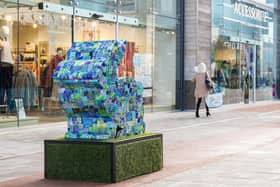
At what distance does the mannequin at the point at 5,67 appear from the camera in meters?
15.8

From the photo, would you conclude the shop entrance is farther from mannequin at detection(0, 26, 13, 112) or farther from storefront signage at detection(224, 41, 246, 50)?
mannequin at detection(0, 26, 13, 112)

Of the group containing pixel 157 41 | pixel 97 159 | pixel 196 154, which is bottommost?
pixel 196 154

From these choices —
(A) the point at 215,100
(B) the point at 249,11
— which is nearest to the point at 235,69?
(B) the point at 249,11

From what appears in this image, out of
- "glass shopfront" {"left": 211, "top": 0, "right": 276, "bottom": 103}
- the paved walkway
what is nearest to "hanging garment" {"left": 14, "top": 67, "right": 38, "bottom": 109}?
the paved walkway

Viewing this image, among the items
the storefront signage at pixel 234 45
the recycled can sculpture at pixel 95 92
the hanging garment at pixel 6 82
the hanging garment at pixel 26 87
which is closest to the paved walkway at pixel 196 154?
the recycled can sculpture at pixel 95 92

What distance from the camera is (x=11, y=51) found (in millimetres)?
16062

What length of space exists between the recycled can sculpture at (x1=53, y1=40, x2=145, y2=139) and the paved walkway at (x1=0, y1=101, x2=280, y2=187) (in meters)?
0.73

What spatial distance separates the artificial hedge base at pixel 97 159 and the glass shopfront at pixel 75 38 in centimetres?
529

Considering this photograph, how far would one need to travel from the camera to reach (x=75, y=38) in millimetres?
17984

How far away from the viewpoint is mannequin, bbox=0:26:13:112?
15820mm

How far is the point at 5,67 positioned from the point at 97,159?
29.6 ft

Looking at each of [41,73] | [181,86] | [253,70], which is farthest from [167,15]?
[253,70]

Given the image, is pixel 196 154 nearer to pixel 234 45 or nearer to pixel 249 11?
pixel 234 45

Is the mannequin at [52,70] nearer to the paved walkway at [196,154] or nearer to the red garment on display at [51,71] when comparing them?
the red garment on display at [51,71]
